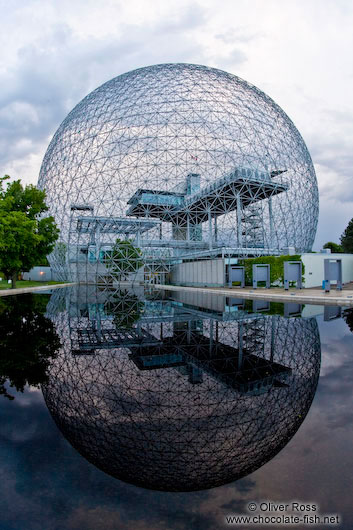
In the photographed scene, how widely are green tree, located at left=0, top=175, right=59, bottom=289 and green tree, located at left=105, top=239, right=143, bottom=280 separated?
9.62 metres

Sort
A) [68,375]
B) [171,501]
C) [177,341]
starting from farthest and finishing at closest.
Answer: [177,341] < [68,375] < [171,501]

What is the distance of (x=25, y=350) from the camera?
823cm

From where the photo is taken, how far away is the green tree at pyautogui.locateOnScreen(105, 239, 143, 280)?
4334 cm

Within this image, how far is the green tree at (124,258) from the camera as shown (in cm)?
4334

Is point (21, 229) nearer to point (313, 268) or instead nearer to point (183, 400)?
point (313, 268)

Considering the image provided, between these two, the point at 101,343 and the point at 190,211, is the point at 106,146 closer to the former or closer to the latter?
the point at 190,211

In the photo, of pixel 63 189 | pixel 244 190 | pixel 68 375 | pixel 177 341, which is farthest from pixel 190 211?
pixel 68 375

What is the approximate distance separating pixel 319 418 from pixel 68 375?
465 centimetres

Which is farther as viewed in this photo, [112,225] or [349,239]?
[349,239]

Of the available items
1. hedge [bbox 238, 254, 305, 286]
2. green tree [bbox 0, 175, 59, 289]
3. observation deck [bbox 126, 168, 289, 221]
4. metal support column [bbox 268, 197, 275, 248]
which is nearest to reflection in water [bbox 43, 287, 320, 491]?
hedge [bbox 238, 254, 305, 286]

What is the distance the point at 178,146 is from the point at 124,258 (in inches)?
610

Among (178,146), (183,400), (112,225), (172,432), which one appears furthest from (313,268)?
(172,432)

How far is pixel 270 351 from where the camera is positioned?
8.00 meters

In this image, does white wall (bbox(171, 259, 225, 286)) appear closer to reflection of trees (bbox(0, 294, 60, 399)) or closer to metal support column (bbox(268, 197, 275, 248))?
metal support column (bbox(268, 197, 275, 248))
